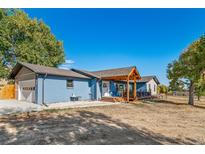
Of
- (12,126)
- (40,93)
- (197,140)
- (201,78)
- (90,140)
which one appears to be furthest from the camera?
(201,78)

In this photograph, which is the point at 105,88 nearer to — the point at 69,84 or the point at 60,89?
the point at 69,84

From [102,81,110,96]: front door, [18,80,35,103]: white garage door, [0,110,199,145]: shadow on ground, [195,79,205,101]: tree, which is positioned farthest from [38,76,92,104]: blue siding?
[195,79,205,101]: tree

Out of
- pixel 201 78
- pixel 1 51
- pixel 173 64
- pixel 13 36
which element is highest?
pixel 13 36

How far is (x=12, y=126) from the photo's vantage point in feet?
23.2

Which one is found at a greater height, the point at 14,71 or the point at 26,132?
the point at 14,71

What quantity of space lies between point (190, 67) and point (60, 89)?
519 inches

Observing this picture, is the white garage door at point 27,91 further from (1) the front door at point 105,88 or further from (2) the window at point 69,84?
(1) the front door at point 105,88

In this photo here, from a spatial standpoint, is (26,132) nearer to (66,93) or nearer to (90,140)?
(90,140)

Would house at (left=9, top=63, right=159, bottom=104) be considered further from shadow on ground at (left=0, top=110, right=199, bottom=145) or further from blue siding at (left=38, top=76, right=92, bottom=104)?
shadow on ground at (left=0, top=110, right=199, bottom=145)

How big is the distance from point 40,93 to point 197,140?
12.4m

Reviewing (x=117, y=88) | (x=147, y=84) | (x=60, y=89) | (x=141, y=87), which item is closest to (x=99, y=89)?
(x=117, y=88)

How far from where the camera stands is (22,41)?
30.8 meters
